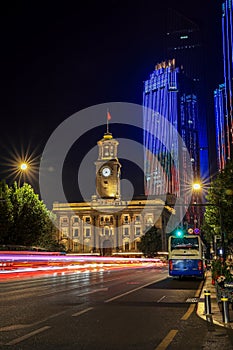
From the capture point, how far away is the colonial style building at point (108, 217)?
132 m

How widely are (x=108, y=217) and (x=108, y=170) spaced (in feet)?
49.5

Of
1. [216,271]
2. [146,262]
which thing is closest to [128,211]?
[146,262]

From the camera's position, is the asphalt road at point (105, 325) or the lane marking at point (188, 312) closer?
the asphalt road at point (105, 325)

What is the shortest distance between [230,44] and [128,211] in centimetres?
5985

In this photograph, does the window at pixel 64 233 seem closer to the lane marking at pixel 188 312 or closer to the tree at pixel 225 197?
the tree at pixel 225 197

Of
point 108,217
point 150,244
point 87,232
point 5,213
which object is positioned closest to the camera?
point 5,213

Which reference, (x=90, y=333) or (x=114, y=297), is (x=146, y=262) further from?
(x=90, y=333)

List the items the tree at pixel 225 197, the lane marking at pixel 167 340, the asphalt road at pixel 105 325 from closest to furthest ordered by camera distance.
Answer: the lane marking at pixel 167 340, the asphalt road at pixel 105 325, the tree at pixel 225 197

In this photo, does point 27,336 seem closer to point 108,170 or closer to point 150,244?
point 150,244

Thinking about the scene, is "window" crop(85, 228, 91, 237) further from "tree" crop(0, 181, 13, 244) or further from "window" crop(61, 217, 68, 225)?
"tree" crop(0, 181, 13, 244)

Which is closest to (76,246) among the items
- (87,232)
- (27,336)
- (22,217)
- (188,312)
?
(87,232)

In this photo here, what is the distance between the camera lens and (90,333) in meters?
9.70

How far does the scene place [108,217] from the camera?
446 feet

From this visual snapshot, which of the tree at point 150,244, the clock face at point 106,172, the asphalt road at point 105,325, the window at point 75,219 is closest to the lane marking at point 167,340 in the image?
the asphalt road at point 105,325
